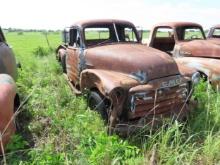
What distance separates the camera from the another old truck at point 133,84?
5.01 metres

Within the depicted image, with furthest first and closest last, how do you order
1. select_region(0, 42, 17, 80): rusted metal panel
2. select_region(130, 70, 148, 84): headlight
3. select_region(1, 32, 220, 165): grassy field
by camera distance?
select_region(0, 42, 17, 80): rusted metal panel < select_region(130, 70, 148, 84): headlight < select_region(1, 32, 220, 165): grassy field

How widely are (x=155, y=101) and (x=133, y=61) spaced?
74 centimetres

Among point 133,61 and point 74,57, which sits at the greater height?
point 133,61

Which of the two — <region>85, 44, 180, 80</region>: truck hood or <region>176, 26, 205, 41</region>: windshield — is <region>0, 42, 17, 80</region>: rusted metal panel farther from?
<region>176, 26, 205, 41</region>: windshield

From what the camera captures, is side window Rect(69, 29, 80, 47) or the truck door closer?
the truck door

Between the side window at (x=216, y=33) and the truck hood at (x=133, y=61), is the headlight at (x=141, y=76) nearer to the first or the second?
the truck hood at (x=133, y=61)

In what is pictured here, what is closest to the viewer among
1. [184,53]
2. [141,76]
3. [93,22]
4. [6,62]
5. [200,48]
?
[141,76]

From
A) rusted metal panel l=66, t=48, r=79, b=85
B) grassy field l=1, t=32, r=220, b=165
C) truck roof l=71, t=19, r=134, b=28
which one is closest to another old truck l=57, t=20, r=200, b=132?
grassy field l=1, t=32, r=220, b=165

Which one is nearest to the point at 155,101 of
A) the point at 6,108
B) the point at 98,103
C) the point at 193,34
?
the point at 98,103

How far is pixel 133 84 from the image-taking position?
5.10 m

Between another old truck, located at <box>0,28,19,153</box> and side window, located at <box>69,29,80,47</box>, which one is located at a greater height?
side window, located at <box>69,29,80,47</box>

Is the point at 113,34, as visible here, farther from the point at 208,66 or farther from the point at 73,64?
the point at 208,66

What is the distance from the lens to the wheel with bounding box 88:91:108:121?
17.9ft

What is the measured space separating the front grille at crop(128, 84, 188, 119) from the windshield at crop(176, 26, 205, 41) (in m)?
3.84
